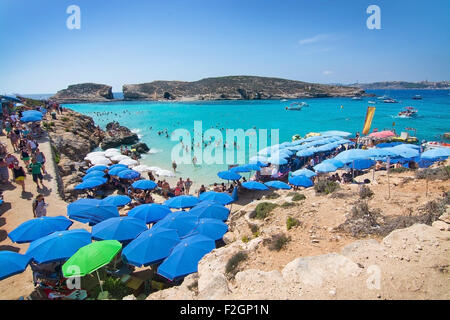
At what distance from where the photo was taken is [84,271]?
546 centimetres

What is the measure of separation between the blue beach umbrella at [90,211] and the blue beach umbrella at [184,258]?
4037mm

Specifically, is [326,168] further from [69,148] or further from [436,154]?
[69,148]

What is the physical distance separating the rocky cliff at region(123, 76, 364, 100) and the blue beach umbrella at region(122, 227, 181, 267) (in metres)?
125

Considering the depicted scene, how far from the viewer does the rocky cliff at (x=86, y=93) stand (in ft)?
445

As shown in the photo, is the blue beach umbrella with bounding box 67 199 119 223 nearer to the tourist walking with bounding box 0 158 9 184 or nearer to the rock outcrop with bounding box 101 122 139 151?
the tourist walking with bounding box 0 158 9 184

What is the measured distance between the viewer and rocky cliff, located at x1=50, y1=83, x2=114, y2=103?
445ft

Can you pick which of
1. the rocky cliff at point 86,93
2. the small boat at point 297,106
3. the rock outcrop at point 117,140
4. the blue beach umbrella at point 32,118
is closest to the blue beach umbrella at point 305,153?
the blue beach umbrella at point 32,118

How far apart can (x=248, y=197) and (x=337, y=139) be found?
12.8 metres

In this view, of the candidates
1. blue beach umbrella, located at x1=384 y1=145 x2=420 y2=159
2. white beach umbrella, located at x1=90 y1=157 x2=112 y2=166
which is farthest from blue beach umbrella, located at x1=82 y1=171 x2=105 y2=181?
blue beach umbrella, located at x1=384 y1=145 x2=420 y2=159

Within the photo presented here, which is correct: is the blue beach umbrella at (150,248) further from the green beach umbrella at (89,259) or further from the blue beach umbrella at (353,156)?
the blue beach umbrella at (353,156)
